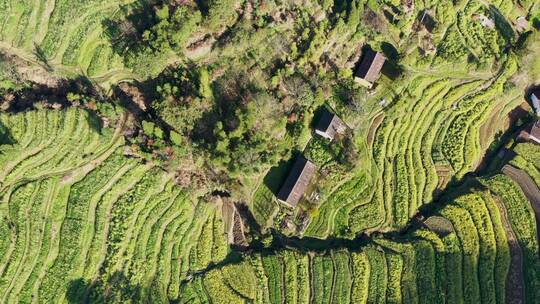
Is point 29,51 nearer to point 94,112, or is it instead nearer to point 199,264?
point 94,112

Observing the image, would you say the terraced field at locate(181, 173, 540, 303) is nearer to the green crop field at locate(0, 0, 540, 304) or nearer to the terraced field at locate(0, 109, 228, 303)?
the green crop field at locate(0, 0, 540, 304)

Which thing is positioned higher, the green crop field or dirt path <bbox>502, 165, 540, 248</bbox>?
the green crop field

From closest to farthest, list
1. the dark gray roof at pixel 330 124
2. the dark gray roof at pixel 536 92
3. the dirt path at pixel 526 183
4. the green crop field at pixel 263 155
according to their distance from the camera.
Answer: the green crop field at pixel 263 155
the dark gray roof at pixel 330 124
the dirt path at pixel 526 183
the dark gray roof at pixel 536 92

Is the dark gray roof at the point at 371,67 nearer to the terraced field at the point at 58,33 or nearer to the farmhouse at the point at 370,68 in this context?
the farmhouse at the point at 370,68

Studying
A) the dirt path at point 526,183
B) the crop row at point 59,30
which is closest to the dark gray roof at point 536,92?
the dirt path at point 526,183

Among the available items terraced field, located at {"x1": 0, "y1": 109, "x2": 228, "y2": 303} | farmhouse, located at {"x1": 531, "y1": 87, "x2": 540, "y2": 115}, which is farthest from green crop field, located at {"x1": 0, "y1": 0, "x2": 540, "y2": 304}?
farmhouse, located at {"x1": 531, "y1": 87, "x2": 540, "y2": 115}

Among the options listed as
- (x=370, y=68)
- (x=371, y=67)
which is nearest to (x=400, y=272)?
(x=370, y=68)

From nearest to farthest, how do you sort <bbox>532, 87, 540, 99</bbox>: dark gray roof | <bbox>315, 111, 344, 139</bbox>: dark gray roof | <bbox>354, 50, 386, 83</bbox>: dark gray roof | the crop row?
the crop row < <bbox>315, 111, 344, 139</bbox>: dark gray roof < <bbox>354, 50, 386, 83</bbox>: dark gray roof < <bbox>532, 87, 540, 99</bbox>: dark gray roof
